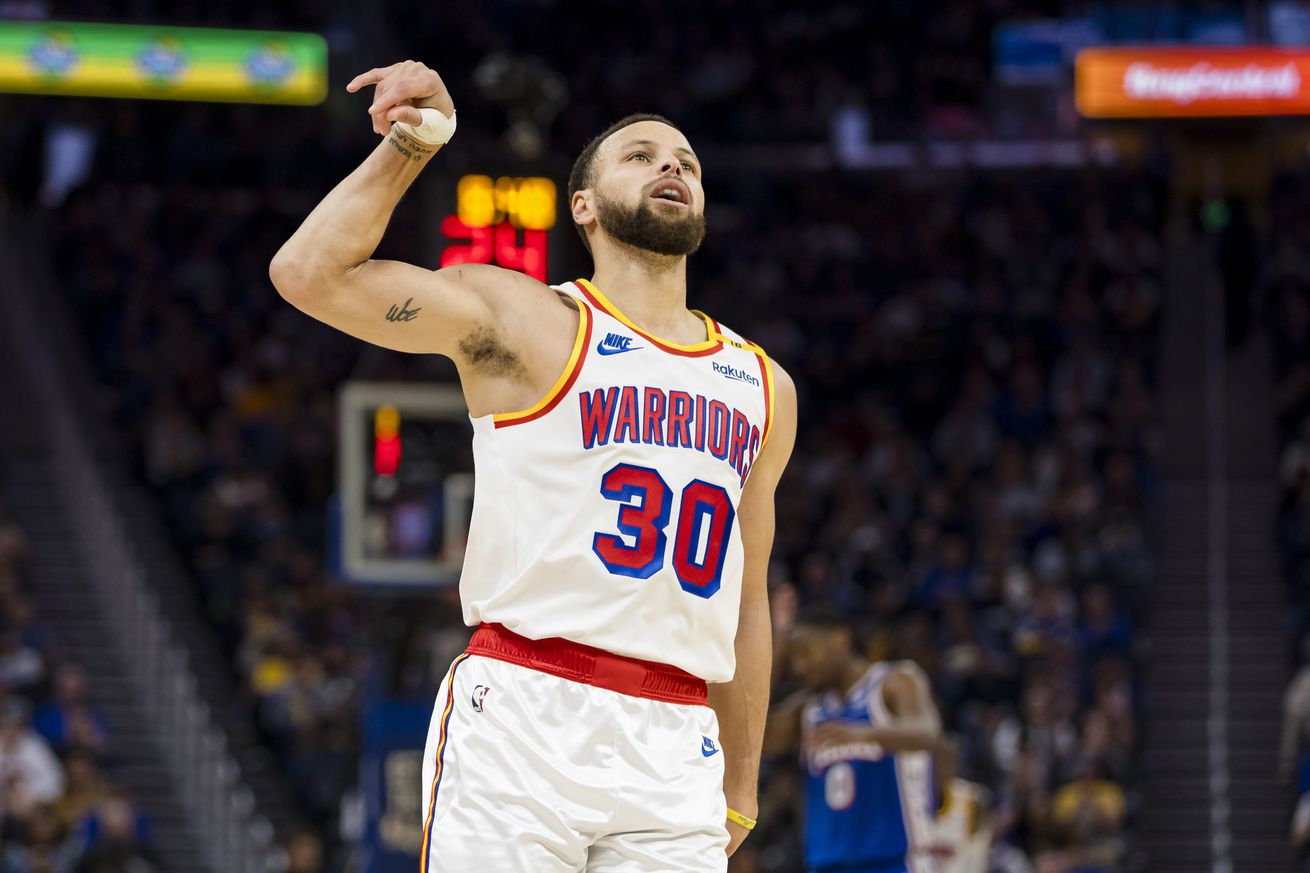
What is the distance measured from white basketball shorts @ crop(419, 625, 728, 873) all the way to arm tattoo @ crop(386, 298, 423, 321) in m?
0.66

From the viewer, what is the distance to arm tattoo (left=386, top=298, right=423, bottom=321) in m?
3.94

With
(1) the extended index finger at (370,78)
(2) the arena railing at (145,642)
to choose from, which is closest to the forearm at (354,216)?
(1) the extended index finger at (370,78)

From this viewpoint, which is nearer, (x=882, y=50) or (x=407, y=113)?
(x=407, y=113)

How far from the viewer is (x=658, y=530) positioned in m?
4.05

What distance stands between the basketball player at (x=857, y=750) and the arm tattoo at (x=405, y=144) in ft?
14.2

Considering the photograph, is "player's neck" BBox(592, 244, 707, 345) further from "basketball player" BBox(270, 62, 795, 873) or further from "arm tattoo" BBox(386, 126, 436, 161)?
"arm tattoo" BBox(386, 126, 436, 161)

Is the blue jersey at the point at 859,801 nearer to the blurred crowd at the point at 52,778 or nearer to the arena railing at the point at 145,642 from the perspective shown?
the blurred crowd at the point at 52,778

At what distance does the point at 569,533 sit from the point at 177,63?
59.5 ft

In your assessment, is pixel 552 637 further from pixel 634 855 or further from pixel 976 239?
pixel 976 239

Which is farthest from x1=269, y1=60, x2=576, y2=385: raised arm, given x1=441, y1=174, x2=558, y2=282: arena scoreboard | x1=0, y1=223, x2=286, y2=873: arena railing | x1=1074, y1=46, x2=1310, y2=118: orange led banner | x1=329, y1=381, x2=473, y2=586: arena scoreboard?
x1=1074, y1=46, x2=1310, y2=118: orange led banner

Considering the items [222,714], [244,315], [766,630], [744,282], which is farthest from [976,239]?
[766,630]

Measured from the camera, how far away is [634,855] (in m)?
3.91

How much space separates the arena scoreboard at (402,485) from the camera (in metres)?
10.7

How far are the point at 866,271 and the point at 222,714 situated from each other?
325 inches
